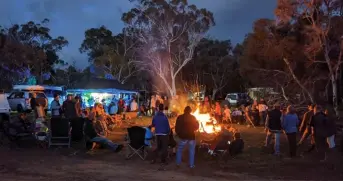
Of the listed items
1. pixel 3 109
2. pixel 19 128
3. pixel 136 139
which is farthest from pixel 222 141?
pixel 3 109

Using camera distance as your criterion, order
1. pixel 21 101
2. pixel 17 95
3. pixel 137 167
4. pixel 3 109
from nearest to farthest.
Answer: pixel 137 167 → pixel 3 109 → pixel 21 101 → pixel 17 95

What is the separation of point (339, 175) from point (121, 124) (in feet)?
39.3

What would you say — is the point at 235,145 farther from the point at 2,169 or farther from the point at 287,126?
the point at 2,169

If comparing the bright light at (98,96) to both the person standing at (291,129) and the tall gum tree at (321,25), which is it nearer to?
the tall gum tree at (321,25)

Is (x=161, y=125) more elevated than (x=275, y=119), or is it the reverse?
(x=275, y=119)

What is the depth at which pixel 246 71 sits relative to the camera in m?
28.4

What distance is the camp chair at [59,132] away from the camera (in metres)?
12.1

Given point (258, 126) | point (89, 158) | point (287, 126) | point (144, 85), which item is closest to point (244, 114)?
point (258, 126)

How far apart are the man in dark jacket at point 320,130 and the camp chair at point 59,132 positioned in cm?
696

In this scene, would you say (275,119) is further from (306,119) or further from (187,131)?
(187,131)

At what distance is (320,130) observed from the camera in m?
10.5

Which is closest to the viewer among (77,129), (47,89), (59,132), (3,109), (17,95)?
(59,132)

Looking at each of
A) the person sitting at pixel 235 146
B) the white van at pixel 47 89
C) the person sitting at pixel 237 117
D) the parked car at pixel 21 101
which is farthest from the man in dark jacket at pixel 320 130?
the white van at pixel 47 89

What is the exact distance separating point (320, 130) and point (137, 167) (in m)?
4.78
